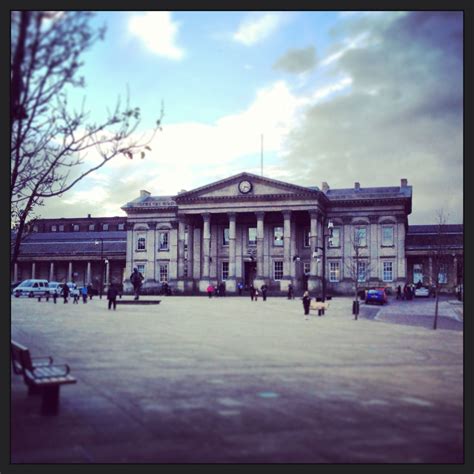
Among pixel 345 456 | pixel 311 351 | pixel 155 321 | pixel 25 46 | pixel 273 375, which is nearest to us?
pixel 345 456

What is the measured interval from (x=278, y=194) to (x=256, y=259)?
28.8 feet

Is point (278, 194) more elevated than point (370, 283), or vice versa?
point (278, 194)

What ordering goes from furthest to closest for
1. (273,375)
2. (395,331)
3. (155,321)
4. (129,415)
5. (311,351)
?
(155,321), (395,331), (311,351), (273,375), (129,415)

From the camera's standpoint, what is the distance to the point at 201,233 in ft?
262

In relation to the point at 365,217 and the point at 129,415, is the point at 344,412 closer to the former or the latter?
the point at 129,415

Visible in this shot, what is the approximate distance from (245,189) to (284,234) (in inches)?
281

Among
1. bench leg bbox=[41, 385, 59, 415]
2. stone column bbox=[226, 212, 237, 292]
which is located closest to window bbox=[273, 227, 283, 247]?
stone column bbox=[226, 212, 237, 292]

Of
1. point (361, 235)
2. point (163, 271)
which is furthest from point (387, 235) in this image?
point (163, 271)

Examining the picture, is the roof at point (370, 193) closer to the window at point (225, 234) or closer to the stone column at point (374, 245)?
Result: the stone column at point (374, 245)

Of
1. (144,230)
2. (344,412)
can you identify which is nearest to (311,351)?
(344,412)

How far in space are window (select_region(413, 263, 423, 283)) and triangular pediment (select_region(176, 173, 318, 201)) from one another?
16011 millimetres

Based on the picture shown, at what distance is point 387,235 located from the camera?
73.5 metres

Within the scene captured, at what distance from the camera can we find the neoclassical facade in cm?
7200

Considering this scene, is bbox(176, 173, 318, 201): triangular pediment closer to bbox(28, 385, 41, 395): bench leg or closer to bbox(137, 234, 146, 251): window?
bbox(137, 234, 146, 251): window
